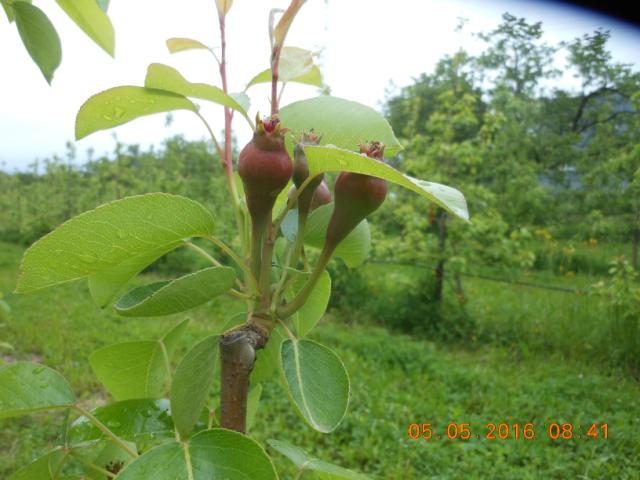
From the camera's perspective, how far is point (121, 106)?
22.6 inches

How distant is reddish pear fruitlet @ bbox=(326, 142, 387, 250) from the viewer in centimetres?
50

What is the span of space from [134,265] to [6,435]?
2897 mm

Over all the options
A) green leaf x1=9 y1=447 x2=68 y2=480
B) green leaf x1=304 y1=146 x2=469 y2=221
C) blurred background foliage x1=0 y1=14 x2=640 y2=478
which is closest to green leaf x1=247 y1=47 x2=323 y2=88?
green leaf x1=304 y1=146 x2=469 y2=221

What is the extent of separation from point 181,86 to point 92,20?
31 centimetres

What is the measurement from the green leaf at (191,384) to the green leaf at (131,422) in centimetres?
10

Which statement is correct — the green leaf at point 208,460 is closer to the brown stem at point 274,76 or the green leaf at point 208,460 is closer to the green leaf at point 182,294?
the green leaf at point 182,294

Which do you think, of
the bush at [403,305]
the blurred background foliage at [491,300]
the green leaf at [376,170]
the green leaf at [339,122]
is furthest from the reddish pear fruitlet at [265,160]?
the bush at [403,305]

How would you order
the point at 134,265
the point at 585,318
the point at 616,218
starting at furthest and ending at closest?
the point at 616,218 < the point at 585,318 < the point at 134,265

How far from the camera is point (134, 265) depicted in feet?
1.83

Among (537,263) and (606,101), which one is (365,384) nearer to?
(606,101)

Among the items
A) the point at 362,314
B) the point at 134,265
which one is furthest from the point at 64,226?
the point at 362,314

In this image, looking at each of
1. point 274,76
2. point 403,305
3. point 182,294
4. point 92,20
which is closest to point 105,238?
point 182,294

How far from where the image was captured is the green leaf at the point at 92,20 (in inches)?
29.0
